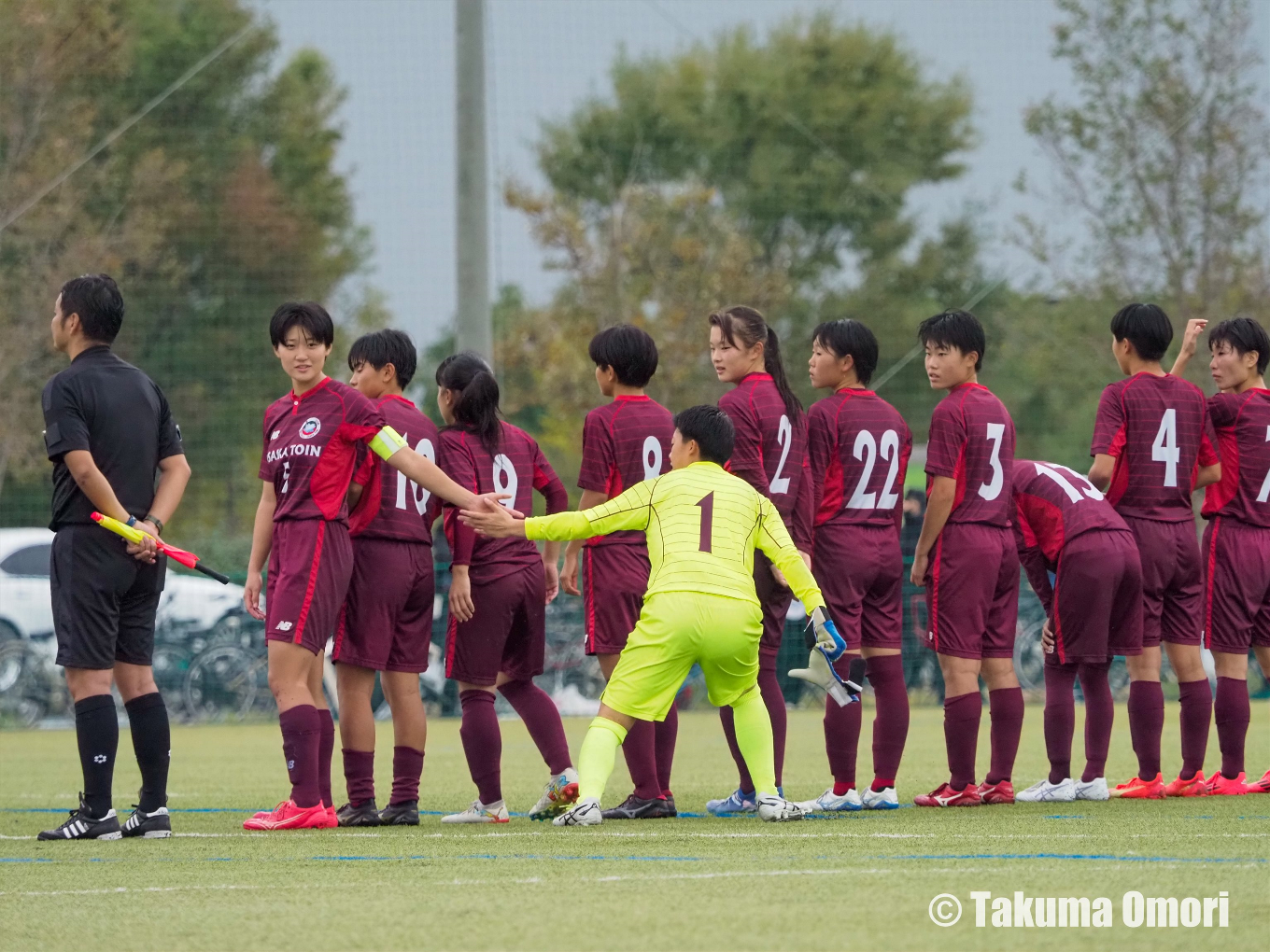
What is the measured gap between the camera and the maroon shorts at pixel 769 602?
717 centimetres

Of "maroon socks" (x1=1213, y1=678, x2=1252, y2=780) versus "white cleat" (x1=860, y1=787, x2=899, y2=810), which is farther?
"maroon socks" (x1=1213, y1=678, x2=1252, y2=780)

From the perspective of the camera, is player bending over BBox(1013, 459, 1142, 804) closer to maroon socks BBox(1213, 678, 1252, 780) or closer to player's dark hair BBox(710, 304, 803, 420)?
maroon socks BBox(1213, 678, 1252, 780)

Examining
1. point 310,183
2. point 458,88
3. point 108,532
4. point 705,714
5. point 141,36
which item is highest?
point 141,36

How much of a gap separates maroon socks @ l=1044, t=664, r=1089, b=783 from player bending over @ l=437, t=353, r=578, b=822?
2.08m

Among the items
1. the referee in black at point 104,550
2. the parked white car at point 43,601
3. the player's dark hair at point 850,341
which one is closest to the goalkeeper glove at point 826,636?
the player's dark hair at point 850,341

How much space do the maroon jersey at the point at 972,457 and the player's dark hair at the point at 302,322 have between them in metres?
2.53

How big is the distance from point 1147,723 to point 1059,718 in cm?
38

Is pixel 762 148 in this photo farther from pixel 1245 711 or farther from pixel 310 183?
pixel 1245 711

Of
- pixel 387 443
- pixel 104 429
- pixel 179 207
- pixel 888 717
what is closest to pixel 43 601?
pixel 179 207

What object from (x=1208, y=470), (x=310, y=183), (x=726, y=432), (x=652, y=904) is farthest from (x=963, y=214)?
(x=652, y=904)

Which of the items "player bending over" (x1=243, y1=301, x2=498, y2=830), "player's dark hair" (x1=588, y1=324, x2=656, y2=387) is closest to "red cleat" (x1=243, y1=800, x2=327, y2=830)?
"player bending over" (x1=243, y1=301, x2=498, y2=830)

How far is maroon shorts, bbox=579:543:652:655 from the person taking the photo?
717 cm

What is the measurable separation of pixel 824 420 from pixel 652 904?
327 centimetres

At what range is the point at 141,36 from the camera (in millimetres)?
22375
